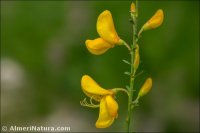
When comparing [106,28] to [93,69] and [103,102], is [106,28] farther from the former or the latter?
[93,69]

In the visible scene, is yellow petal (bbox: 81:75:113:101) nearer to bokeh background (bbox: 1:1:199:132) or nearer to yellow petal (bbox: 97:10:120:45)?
yellow petal (bbox: 97:10:120:45)

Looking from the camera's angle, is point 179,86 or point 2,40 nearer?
point 179,86

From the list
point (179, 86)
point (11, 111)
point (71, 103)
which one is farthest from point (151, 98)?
point (11, 111)

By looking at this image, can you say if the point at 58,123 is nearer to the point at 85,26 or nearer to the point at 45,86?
the point at 45,86

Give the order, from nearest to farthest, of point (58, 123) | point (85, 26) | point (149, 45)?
point (58, 123)
point (149, 45)
point (85, 26)

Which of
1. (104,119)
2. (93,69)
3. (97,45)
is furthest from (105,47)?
(93,69)
